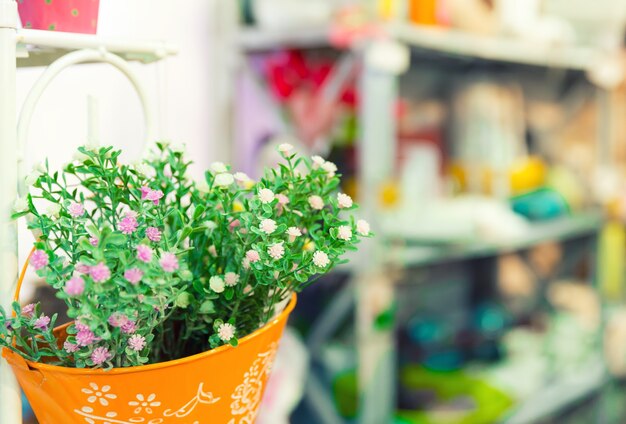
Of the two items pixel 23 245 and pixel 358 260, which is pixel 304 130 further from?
pixel 23 245

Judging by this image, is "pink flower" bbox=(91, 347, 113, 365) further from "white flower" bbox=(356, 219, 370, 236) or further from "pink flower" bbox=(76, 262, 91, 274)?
"white flower" bbox=(356, 219, 370, 236)

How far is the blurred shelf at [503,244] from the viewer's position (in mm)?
1521

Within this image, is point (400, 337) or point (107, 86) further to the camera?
point (400, 337)

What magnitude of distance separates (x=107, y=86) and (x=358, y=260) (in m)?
0.62

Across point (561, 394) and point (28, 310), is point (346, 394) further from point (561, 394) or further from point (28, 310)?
point (28, 310)

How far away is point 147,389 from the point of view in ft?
1.68

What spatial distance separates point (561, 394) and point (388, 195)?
0.97 metres

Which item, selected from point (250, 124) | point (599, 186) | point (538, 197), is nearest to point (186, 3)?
point (250, 124)

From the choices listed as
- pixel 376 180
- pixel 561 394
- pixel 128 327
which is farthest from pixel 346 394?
pixel 128 327

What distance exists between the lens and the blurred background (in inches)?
55.7

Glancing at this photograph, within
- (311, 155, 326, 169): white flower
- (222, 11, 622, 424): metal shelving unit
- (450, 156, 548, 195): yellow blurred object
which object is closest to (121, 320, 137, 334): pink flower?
(311, 155, 326, 169): white flower

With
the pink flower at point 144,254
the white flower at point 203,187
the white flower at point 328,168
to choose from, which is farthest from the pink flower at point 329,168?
the pink flower at point 144,254

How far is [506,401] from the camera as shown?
1821 mm

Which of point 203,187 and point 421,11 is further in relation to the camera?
point 421,11
